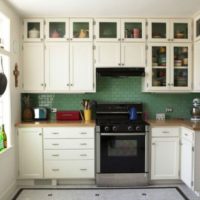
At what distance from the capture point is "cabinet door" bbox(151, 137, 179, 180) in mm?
3404

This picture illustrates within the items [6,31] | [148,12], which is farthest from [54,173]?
[148,12]

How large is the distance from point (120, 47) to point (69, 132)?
61.6 inches

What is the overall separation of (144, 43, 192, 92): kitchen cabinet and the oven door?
2.91ft

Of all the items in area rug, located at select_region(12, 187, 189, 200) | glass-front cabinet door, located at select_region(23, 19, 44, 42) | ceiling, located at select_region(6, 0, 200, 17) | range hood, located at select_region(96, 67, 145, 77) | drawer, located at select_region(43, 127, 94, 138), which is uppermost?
ceiling, located at select_region(6, 0, 200, 17)

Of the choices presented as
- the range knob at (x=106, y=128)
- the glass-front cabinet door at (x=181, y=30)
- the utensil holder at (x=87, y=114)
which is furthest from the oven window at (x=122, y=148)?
the glass-front cabinet door at (x=181, y=30)

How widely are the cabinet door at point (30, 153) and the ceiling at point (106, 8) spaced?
69.9 inches

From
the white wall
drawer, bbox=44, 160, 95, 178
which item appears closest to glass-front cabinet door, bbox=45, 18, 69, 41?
the white wall

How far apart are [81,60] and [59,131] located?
1175 mm

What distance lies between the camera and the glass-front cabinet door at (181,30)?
3.64 metres

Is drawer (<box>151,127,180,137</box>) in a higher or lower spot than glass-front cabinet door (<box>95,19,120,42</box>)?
lower

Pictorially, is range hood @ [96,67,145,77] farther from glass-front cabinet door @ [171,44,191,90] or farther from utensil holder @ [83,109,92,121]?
utensil holder @ [83,109,92,121]

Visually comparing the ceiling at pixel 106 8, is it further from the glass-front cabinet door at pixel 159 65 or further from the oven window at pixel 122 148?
the oven window at pixel 122 148

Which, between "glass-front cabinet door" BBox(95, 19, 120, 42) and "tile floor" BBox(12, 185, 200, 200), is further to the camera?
"glass-front cabinet door" BBox(95, 19, 120, 42)

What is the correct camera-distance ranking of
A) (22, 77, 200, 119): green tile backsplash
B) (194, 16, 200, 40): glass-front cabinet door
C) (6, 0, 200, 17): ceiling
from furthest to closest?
1. (22, 77, 200, 119): green tile backsplash
2. (194, 16, 200, 40): glass-front cabinet door
3. (6, 0, 200, 17): ceiling
